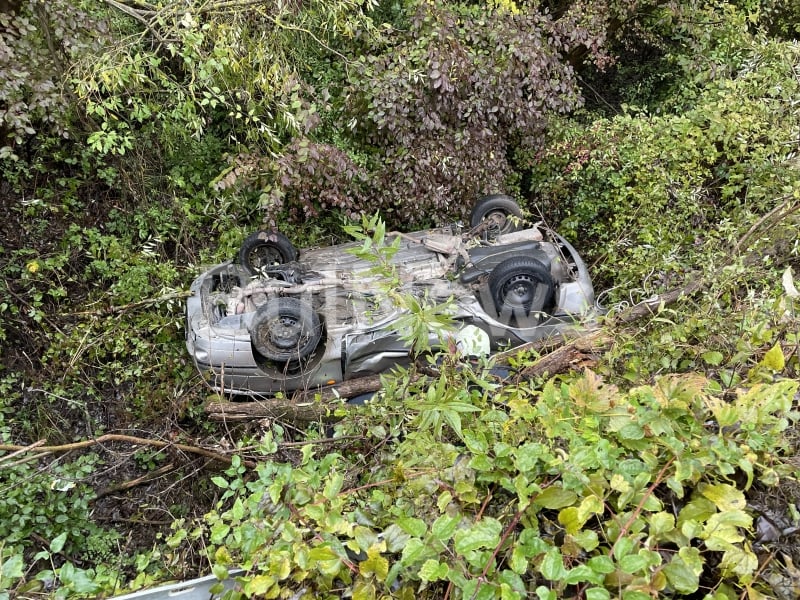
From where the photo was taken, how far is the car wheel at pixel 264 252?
488 centimetres

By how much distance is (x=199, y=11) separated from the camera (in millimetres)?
3879

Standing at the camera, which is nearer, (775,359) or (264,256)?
(775,359)

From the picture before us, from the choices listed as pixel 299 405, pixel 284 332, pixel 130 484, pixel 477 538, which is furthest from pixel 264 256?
pixel 477 538

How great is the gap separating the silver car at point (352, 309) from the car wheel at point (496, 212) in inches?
25.0

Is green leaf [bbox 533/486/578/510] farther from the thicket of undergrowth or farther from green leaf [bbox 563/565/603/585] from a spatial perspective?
green leaf [bbox 563/565/603/585]

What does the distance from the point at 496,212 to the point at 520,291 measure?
1471mm

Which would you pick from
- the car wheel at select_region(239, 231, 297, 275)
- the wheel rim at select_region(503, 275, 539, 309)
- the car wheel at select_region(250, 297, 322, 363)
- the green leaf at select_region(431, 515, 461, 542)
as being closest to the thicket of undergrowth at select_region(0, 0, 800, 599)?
the green leaf at select_region(431, 515, 461, 542)

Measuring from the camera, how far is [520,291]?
13.7ft

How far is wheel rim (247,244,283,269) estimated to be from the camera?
16.2ft

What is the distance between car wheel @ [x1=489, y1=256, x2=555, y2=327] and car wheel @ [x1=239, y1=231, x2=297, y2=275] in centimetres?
208

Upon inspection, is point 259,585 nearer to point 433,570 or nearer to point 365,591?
point 365,591

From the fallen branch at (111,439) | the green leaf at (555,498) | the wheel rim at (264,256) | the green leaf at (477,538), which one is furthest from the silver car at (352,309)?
the green leaf at (477,538)

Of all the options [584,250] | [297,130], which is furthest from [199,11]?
[584,250]

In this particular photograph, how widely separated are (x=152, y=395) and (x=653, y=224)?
5.18 m
